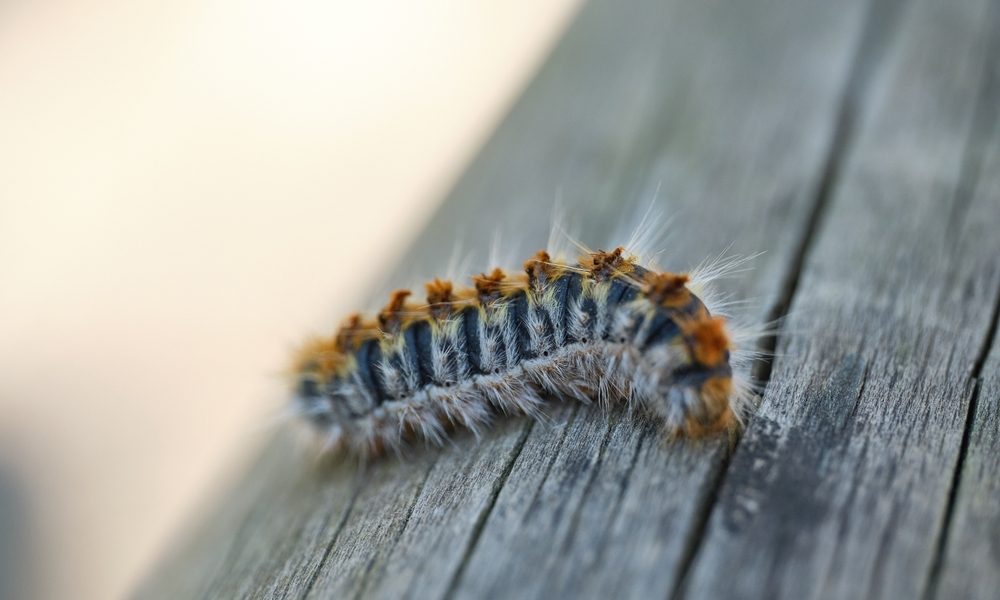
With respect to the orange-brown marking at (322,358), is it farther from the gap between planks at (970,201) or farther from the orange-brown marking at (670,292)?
the gap between planks at (970,201)

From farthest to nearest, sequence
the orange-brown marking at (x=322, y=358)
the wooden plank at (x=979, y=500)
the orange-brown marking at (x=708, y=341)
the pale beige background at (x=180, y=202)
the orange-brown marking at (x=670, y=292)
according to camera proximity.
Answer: the pale beige background at (x=180, y=202)
the orange-brown marking at (x=322, y=358)
the orange-brown marking at (x=670, y=292)
the orange-brown marking at (x=708, y=341)
the wooden plank at (x=979, y=500)

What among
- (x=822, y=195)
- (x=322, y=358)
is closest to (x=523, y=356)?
(x=322, y=358)

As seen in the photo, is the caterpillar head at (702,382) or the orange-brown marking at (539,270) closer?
the caterpillar head at (702,382)

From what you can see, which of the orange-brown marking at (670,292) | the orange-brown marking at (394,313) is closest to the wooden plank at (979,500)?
the orange-brown marking at (670,292)

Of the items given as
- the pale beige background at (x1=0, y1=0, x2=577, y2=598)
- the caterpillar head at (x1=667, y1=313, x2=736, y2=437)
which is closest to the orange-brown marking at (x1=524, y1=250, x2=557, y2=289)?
the caterpillar head at (x1=667, y1=313, x2=736, y2=437)

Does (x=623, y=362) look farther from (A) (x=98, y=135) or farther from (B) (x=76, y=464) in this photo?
(A) (x=98, y=135)

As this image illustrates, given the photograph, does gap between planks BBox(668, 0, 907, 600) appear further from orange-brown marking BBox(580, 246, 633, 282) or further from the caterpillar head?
orange-brown marking BBox(580, 246, 633, 282)

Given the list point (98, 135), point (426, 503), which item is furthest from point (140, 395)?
point (426, 503)

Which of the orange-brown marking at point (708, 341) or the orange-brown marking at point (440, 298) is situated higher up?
the orange-brown marking at point (708, 341)
